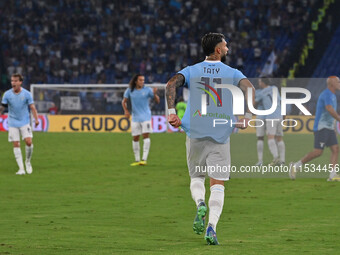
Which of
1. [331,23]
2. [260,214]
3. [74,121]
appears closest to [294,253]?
[260,214]

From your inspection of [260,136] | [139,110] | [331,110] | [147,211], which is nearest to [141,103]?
[139,110]

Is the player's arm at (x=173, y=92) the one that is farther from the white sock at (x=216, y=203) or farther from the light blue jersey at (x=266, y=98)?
the light blue jersey at (x=266, y=98)

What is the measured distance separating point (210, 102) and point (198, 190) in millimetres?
974

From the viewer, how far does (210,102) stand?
8.68 m

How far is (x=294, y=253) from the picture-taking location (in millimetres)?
7941

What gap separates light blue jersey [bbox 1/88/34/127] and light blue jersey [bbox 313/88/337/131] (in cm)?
669

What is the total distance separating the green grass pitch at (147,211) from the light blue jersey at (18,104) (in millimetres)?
1284

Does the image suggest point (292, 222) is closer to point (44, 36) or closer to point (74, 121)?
point (74, 121)

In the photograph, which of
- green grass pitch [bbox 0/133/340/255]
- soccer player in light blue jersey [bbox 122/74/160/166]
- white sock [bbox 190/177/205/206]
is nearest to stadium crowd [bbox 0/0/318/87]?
soccer player in light blue jersey [bbox 122/74/160/166]

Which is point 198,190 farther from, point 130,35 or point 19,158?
point 130,35

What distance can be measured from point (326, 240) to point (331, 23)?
36.2m

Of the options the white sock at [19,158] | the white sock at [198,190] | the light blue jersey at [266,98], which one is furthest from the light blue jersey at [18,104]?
the white sock at [198,190]

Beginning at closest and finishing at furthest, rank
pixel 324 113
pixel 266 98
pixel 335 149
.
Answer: pixel 324 113 < pixel 335 149 < pixel 266 98

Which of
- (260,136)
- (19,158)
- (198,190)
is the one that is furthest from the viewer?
(260,136)
